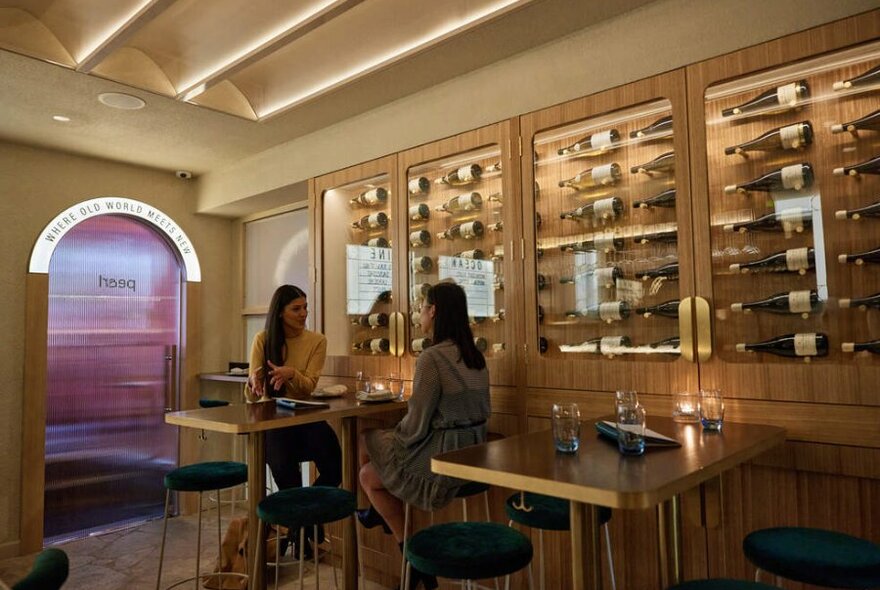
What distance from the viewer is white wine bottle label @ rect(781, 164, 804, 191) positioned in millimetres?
2262

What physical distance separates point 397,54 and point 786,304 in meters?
2.13

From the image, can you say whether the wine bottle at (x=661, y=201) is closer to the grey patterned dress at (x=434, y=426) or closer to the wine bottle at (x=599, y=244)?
the wine bottle at (x=599, y=244)

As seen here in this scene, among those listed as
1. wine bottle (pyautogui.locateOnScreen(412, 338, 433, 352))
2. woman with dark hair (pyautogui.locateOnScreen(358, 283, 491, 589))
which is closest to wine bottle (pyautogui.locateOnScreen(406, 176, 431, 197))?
wine bottle (pyautogui.locateOnScreen(412, 338, 433, 352))

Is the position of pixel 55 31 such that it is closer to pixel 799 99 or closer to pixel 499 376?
pixel 499 376

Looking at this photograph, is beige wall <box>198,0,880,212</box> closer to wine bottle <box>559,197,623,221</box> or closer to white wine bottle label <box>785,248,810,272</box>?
wine bottle <box>559,197,623,221</box>

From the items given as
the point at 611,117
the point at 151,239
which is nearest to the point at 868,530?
the point at 611,117

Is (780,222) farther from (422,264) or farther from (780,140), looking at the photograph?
(422,264)

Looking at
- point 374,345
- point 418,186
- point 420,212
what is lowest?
point 374,345

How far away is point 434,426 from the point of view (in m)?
2.48

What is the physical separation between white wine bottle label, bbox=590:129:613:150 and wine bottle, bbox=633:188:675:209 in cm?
32

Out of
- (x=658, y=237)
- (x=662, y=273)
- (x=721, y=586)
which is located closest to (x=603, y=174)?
(x=658, y=237)

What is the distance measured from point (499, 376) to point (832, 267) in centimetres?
148

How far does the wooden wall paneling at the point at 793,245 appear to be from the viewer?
6.86 feet

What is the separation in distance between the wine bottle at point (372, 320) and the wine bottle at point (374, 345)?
0.30 ft
